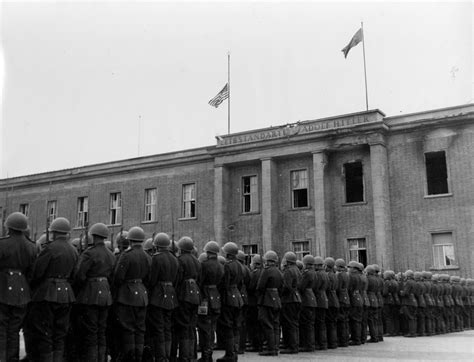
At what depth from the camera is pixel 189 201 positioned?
1169 inches

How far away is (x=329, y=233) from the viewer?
2505 cm

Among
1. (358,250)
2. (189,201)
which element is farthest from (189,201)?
(358,250)

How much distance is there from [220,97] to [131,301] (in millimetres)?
21506

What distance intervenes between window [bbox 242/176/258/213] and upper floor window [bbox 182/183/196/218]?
2931 millimetres

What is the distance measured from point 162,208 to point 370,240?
11.4m

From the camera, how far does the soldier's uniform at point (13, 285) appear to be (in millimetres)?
7422

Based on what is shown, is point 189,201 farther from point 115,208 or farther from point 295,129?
point 295,129

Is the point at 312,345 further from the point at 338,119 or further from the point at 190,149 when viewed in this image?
the point at 190,149

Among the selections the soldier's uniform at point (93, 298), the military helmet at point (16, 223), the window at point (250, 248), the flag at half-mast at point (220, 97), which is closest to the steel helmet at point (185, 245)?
the soldier's uniform at point (93, 298)

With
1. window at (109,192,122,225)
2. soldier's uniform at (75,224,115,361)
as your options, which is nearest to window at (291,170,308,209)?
window at (109,192,122,225)

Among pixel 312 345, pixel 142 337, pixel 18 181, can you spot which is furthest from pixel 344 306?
pixel 18 181

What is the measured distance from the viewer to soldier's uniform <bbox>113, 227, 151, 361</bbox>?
8641 mm

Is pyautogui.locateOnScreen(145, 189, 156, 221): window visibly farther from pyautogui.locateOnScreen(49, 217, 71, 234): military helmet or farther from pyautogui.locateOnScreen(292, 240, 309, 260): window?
pyautogui.locateOnScreen(49, 217, 71, 234): military helmet

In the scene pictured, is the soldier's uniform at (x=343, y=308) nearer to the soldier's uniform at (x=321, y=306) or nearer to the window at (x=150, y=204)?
the soldier's uniform at (x=321, y=306)
